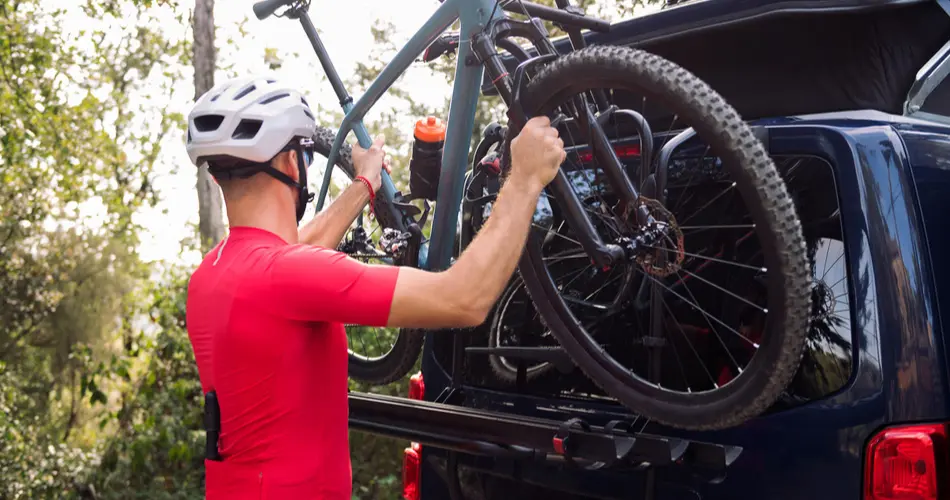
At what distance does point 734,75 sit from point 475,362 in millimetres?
1312

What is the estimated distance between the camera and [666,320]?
2520 millimetres

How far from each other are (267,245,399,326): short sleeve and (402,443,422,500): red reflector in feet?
4.76

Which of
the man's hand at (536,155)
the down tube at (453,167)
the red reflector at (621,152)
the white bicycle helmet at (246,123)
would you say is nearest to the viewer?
the man's hand at (536,155)

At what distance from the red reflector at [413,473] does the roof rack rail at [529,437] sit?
41 centimetres

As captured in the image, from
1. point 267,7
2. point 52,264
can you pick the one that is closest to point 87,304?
point 52,264

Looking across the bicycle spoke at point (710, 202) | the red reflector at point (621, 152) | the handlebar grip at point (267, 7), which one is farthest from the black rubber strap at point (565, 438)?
the handlebar grip at point (267, 7)

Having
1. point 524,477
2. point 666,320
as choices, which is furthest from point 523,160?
point 524,477

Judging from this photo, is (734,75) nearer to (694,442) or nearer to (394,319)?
(694,442)

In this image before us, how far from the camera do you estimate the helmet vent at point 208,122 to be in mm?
2316

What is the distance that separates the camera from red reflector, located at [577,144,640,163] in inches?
109

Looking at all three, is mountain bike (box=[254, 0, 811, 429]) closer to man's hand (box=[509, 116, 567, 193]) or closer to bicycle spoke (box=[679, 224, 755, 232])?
bicycle spoke (box=[679, 224, 755, 232])

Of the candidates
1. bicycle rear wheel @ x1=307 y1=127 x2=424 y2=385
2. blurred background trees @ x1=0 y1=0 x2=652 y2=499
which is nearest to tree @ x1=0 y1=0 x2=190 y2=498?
blurred background trees @ x1=0 y1=0 x2=652 y2=499

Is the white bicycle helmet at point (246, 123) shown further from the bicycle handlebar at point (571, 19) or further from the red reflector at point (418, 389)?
the red reflector at point (418, 389)

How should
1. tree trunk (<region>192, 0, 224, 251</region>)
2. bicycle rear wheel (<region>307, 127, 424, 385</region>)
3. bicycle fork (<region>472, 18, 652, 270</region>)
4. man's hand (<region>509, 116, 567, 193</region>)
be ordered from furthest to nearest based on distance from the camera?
tree trunk (<region>192, 0, 224, 251</region>) → bicycle rear wheel (<region>307, 127, 424, 385</region>) → bicycle fork (<region>472, 18, 652, 270</region>) → man's hand (<region>509, 116, 567, 193</region>)
